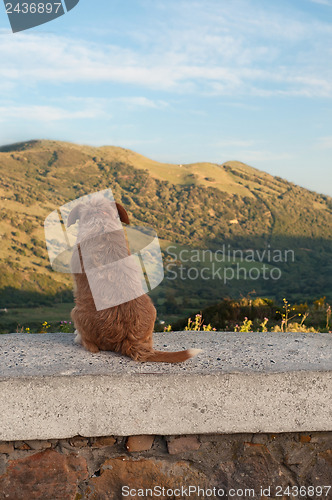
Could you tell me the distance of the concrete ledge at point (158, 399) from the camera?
3412 millimetres

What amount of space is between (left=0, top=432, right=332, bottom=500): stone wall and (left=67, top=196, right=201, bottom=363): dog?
27.9 inches

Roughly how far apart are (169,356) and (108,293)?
754 mm

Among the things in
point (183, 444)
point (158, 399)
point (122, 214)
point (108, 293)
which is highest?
point (122, 214)

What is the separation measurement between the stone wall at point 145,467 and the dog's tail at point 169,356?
602 mm

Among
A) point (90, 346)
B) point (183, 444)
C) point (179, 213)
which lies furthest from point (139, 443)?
point (179, 213)

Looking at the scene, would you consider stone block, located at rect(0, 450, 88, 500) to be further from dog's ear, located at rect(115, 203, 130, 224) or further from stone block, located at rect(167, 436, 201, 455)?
dog's ear, located at rect(115, 203, 130, 224)

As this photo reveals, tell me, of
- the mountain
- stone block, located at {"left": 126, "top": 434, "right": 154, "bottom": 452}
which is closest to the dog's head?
stone block, located at {"left": 126, "top": 434, "right": 154, "bottom": 452}

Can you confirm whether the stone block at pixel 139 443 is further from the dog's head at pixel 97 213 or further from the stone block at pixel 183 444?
the dog's head at pixel 97 213

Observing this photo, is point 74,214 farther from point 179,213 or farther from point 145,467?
point 179,213

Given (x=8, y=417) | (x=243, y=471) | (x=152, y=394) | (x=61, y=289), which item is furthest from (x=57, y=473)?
(x=61, y=289)

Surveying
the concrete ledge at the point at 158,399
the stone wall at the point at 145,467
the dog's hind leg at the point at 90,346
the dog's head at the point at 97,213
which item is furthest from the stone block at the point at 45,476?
the dog's head at the point at 97,213

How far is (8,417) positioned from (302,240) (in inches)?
1577

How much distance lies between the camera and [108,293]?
369 centimetres

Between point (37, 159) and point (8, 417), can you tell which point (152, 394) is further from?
point (37, 159)
